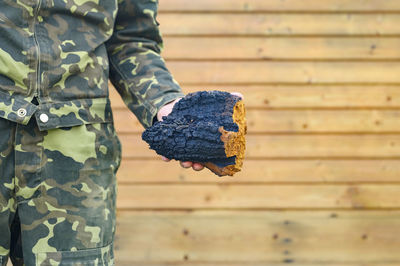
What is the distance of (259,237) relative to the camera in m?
3.66

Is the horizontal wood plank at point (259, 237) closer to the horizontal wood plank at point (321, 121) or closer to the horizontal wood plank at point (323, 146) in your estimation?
the horizontal wood plank at point (323, 146)

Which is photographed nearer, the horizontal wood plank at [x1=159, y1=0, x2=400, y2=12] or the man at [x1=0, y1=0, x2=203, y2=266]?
the man at [x1=0, y1=0, x2=203, y2=266]

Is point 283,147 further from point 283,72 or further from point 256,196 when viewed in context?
point 283,72

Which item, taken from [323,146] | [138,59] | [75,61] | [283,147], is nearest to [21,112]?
[75,61]

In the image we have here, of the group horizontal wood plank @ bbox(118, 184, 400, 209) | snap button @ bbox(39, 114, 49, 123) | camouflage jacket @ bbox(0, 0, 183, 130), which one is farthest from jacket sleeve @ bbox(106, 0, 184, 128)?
horizontal wood plank @ bbox(118, 184, 400, 209)

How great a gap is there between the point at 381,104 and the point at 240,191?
100 cm

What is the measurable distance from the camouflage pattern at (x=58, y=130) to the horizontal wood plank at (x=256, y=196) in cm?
214

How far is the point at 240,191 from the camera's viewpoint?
12.0 ft

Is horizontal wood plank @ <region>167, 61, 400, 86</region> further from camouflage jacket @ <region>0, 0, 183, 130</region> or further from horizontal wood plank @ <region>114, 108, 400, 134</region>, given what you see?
camouflage jacket @ <region>0, 0, 183, 130</region>

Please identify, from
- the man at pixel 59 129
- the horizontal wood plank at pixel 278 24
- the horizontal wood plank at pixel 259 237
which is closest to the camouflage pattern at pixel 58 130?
the man at pixel 59 129

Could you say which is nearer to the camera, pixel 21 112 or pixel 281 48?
pixel 21 112

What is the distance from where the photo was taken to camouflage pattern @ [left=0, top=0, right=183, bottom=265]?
1.33 meters

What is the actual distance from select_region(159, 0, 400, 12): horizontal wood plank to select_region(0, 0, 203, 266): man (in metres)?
2.11

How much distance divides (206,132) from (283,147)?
236 cm
